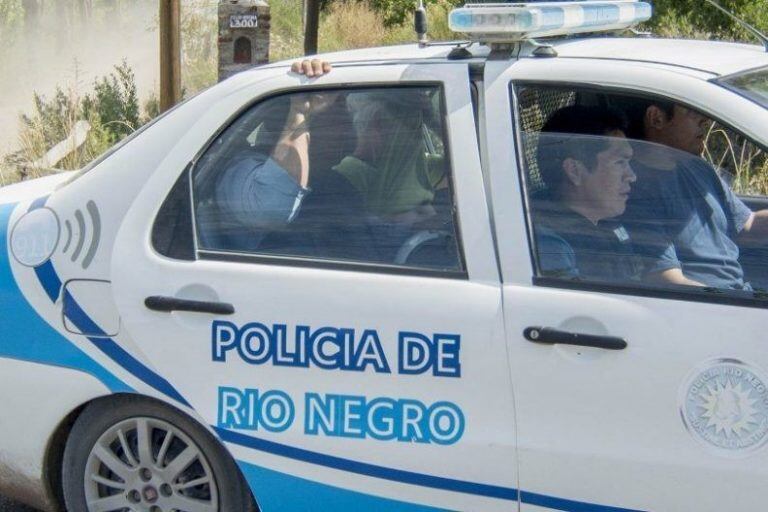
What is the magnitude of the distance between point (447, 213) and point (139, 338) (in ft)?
3.22

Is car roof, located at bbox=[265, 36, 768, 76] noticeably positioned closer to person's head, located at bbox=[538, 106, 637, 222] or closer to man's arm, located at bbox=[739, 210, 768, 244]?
person's head, located at bbox=[538, 106, 637, 222]

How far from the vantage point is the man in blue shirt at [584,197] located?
315cm

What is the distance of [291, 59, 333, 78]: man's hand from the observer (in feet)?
11.2

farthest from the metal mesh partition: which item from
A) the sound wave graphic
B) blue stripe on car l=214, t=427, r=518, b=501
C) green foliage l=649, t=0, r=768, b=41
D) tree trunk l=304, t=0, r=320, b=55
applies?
tree trunk l=304, t=0, r=320, b=55

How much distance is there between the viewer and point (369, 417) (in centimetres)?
324

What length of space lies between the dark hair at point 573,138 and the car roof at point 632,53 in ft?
0.53

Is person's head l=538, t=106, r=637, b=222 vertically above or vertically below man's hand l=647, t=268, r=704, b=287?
above

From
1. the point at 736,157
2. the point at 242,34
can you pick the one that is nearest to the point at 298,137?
the point at 736,157

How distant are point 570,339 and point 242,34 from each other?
8.17m

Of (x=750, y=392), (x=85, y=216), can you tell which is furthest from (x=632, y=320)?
(x=85, y=216)

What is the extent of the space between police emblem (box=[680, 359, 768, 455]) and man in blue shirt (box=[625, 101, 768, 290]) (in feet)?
0.80

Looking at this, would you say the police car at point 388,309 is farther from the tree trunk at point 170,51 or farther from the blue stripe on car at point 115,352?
the tree trunk at point 170,51

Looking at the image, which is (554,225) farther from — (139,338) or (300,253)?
(139,338)

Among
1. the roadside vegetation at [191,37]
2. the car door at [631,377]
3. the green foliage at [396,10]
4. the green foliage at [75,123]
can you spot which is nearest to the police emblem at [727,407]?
the car door at [631,377]
